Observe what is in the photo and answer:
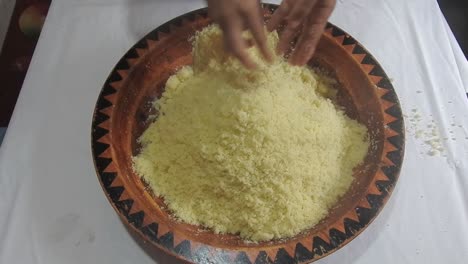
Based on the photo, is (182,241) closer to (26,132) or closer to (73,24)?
(26,132)

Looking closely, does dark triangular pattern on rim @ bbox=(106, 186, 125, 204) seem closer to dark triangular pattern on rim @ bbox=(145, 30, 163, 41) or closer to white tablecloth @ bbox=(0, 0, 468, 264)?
white tablecloth @ bbox=(0, 0, 468, 264)

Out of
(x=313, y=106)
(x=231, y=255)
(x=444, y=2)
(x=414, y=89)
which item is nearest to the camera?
(x=231, y=255)

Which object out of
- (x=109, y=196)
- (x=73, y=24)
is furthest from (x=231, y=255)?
(x=73, y=24)

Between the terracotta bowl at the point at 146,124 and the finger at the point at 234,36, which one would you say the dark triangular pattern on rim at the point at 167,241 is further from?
the finger at the point at 234,36

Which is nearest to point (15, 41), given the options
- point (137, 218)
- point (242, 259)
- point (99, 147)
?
point (99, 147)

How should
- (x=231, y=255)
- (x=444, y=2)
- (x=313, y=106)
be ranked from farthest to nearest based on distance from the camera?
(x=444, y=2), (x=313, y=106), (x=231, y=255)

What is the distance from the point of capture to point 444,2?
1115 millimetres

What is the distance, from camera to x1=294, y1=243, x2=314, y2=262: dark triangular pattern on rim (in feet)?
1.68

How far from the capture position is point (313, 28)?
591 millimetres

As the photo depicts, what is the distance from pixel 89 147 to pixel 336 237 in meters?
0.42

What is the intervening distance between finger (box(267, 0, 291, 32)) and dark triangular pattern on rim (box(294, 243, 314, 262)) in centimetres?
33

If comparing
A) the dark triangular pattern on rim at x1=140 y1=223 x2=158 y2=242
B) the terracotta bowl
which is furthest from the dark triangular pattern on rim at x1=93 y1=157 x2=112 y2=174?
the dark triangular pattern on rim at x1=140 y1=223 x2=158 y2=242

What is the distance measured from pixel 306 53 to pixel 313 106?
3.3 inches

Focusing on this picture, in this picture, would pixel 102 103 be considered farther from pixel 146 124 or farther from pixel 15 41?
pixel 15 41
